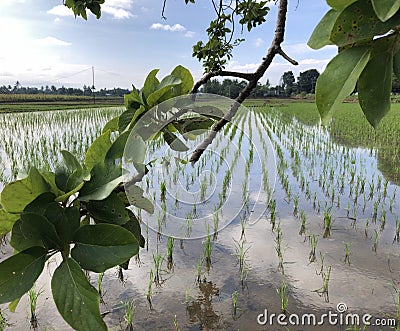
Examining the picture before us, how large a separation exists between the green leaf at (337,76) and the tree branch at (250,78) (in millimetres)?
204

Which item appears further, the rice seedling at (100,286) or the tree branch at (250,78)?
the rice seedling at (100,286)

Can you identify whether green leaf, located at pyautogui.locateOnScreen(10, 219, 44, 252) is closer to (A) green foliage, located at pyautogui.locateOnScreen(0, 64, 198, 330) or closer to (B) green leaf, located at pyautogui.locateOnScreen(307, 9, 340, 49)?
(A) green foliage, located at pyautogui.locateOnScreen(0, 64, 198, 330)

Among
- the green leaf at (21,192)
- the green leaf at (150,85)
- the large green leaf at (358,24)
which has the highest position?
the large green leaf at (358,24)

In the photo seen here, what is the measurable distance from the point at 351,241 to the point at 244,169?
2789 millimetres

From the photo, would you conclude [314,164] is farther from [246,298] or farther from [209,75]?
[209,75]

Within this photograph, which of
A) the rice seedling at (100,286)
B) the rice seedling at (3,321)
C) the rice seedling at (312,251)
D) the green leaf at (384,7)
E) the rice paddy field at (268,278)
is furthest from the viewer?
the rice seedling at (312,251)

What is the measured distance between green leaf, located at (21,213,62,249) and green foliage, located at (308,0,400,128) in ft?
0.69

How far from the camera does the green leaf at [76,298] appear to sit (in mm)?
255

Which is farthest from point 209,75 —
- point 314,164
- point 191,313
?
point 314,164
